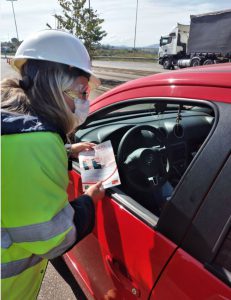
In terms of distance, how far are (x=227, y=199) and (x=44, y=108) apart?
2.58 feet

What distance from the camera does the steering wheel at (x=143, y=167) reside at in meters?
1.96

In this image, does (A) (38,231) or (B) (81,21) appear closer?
(A) (38,231)

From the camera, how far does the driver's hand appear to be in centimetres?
171

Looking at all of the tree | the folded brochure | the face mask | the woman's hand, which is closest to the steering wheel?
the folded brochure

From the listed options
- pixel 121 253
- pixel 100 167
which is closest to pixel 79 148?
pixel 100 167

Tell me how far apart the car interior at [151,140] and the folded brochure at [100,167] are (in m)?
0.11

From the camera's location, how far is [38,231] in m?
1.28

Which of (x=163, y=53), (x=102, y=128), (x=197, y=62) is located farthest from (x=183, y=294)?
(x=163, y=53)

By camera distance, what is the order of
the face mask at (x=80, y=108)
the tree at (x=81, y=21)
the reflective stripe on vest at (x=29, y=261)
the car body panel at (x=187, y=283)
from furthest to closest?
the tree at (x=81, y=21) < the face mask at (x=80, y=108) < the reflective stripe on vest at (x=29, y=261) < the car body panel at (x=187, y=283)

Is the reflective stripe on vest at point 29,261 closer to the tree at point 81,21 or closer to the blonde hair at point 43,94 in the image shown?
the blonde hair at point 43,94

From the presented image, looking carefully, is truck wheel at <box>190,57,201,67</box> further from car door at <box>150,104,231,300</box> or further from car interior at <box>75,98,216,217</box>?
car door at <box>150,104,231,300</box>

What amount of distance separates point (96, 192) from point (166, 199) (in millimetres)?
384

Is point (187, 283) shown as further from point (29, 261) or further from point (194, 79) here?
point (194, 79)

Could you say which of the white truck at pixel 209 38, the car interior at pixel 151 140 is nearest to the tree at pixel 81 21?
the white truck at pixel 209 38
